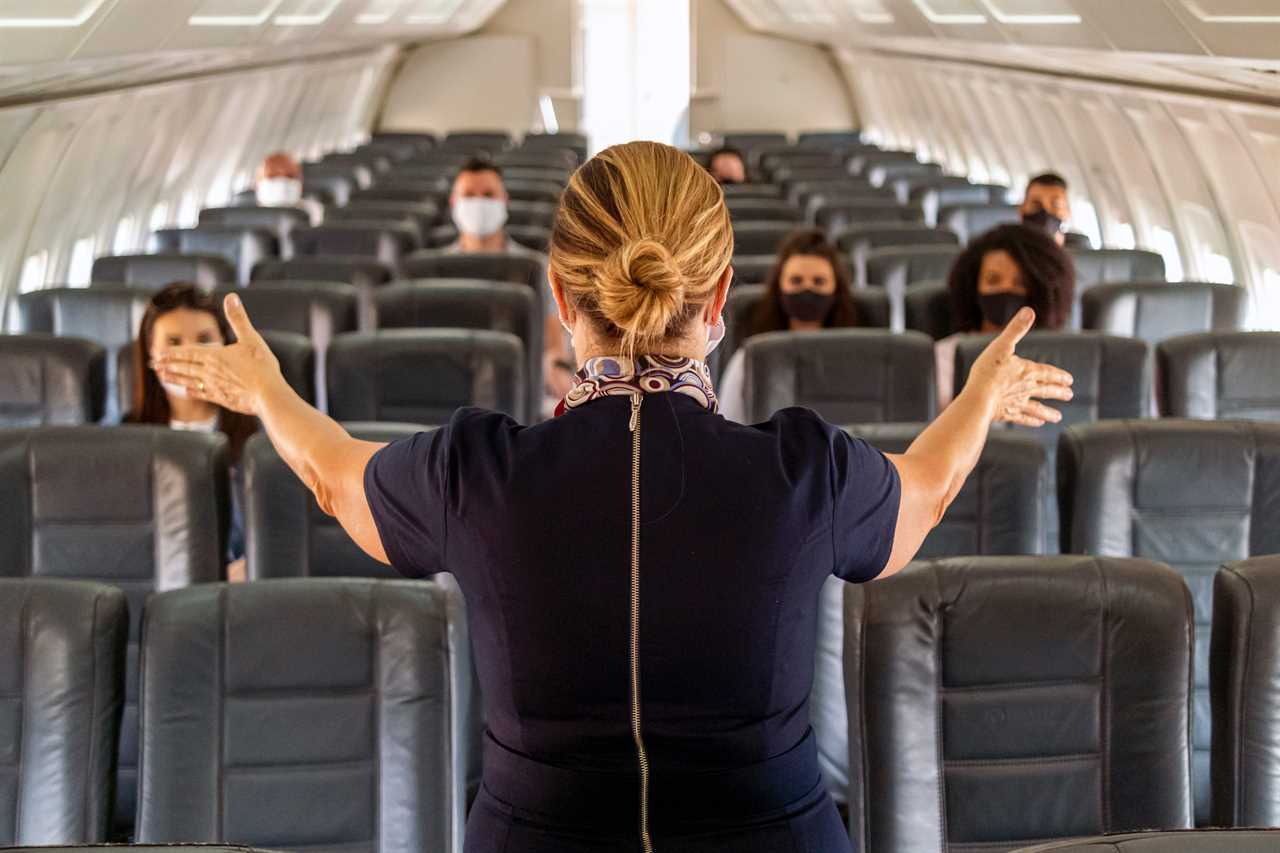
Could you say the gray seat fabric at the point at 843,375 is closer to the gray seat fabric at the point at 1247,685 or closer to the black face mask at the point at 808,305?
the black face mask at the point at 808,305

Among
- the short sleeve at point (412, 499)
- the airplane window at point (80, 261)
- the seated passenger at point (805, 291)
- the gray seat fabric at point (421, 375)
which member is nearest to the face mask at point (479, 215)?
the seated passenger at point (805, 291)

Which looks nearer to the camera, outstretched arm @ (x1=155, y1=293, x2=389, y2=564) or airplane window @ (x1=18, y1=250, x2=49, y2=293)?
outstretched arm @ (x1=155, y1=293, x2=389, y2=564)

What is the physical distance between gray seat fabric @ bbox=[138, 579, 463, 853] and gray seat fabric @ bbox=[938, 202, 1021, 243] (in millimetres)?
7791

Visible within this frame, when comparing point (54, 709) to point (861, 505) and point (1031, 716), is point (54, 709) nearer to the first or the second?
point (861, 505)

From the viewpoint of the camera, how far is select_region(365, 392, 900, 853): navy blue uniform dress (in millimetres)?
1876

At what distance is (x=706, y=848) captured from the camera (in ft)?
6.25

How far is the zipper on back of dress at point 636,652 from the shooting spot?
1.87m

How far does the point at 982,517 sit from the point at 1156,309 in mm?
2926

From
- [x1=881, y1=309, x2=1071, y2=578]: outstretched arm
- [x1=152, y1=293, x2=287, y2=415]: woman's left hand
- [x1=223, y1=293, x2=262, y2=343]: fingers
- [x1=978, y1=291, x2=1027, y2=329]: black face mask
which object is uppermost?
[x1=978, y1=291, x2=1027, y2=329]: black face mask

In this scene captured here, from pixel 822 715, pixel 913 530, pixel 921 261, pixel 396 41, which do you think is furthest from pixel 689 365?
pixel 396 41

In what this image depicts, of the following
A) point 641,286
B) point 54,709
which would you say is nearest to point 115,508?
point 54,709

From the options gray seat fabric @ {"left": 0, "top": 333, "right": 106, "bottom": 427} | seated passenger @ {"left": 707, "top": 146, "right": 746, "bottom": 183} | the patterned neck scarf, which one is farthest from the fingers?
seated passenger @ {"left": 707, "top": 146, "right": 746, "bottom": 183}

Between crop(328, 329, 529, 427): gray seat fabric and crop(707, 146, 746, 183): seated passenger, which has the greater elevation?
crop(707, 146, 746, 183): seated passenger

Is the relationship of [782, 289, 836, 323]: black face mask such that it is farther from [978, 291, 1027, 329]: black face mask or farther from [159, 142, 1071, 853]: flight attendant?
[159, 142, 1071, 853]: flight attendant
